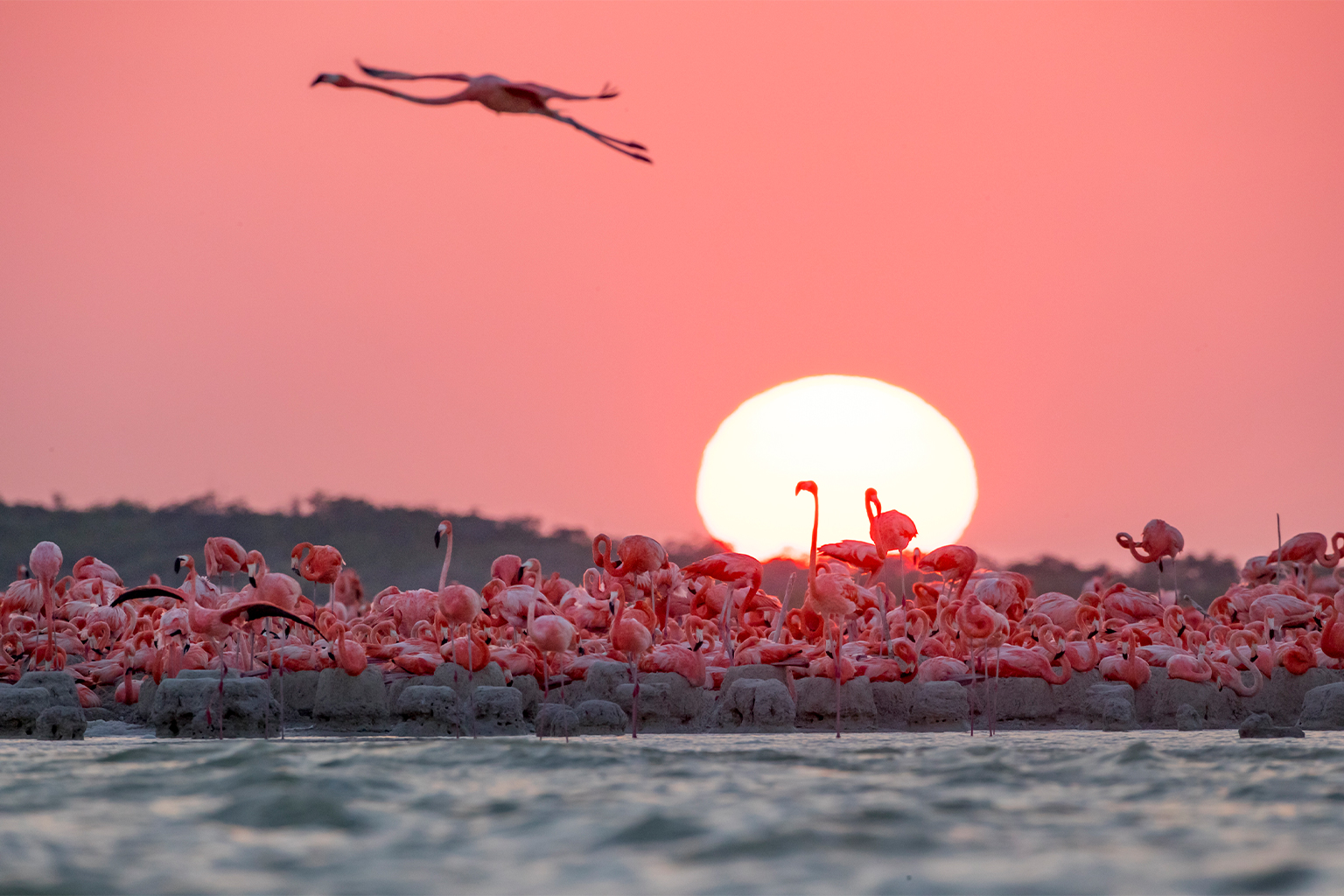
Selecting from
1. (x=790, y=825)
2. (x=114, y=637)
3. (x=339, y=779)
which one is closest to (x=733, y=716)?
(x=339, y=779)

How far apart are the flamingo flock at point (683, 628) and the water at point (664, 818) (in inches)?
114

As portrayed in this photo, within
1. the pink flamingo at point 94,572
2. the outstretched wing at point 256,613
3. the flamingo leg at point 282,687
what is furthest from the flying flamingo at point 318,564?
the pink flamingo at point 94,572

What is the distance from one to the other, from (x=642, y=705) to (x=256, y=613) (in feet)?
13.6

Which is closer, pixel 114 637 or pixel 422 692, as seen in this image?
pixel 422 692

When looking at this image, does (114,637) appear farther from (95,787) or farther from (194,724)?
(95,787)

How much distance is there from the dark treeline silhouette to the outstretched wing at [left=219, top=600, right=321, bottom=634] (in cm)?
3291

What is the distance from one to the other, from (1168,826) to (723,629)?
9921 mm

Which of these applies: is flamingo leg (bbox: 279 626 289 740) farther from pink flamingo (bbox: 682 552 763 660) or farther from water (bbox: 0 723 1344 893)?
pink flamingo (bbox: 682 552 763 660)

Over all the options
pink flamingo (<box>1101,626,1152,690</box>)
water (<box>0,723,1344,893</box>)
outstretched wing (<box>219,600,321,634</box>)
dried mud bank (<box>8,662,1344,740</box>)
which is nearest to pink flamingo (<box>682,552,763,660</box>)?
dried mud bank (<box>8,662,1344,740</box>)

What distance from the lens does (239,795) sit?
316 inches

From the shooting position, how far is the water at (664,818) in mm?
5996

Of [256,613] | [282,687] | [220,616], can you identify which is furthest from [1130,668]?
[220,616]

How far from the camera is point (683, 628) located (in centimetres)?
1869

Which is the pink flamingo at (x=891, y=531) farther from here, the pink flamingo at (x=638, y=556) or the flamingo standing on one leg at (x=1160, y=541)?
the flamingo standing on one leg at (x=1160, y=541)
